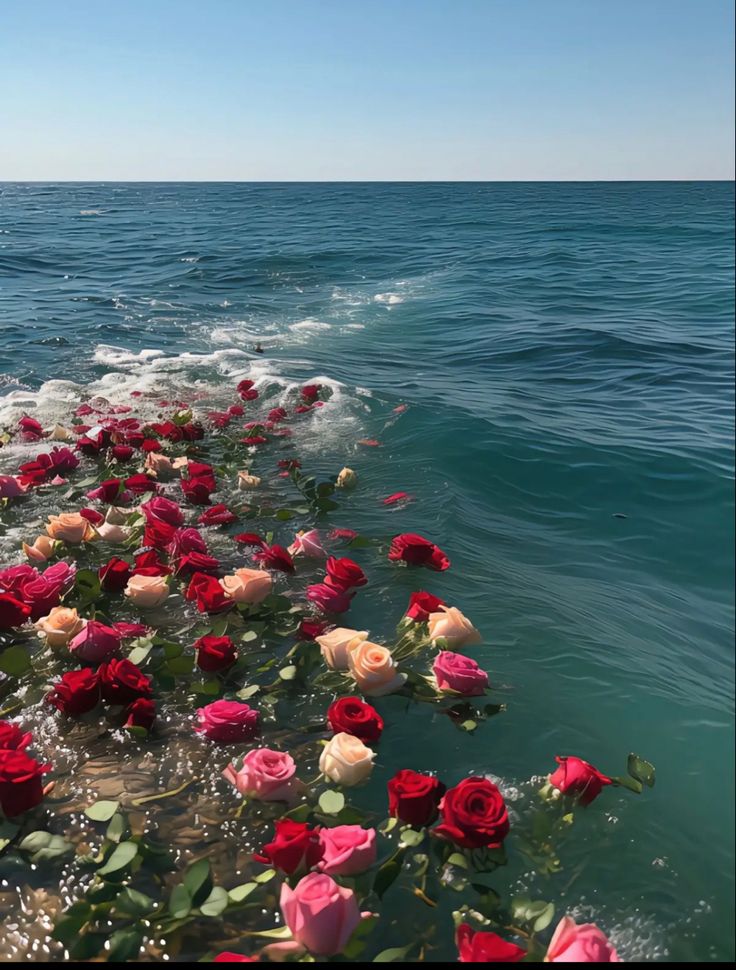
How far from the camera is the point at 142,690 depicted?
3.15 m

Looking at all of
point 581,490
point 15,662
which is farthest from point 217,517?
point 581,490

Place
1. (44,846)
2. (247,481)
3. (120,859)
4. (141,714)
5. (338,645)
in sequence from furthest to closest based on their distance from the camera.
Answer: (247,481)
(338,645)
(141,714)
(44,846)
(120,859)

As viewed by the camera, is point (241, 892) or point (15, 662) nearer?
point (241, 892)

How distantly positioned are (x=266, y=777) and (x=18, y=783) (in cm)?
97

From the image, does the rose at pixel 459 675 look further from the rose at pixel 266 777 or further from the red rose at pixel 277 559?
the red rose at pixel 277 559

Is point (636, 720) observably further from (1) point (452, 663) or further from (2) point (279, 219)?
(2) point (279, 219)

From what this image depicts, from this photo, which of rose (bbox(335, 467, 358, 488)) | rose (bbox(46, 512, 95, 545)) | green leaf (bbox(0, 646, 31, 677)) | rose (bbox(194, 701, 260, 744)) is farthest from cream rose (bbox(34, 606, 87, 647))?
rose (bbox(335, 467, 358, 488))

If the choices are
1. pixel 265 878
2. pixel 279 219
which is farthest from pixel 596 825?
pixel 279 219

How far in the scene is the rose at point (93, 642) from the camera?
11.3 feet

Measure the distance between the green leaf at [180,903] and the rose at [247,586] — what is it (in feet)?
5.68

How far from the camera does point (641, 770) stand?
7.14 feet

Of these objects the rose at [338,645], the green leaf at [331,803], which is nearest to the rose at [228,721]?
the rose at [338,645]

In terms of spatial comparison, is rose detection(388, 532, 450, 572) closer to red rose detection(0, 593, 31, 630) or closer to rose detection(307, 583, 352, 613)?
rose detection(307, 583, 352, 613)

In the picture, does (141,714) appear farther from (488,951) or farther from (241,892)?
(488,951)
